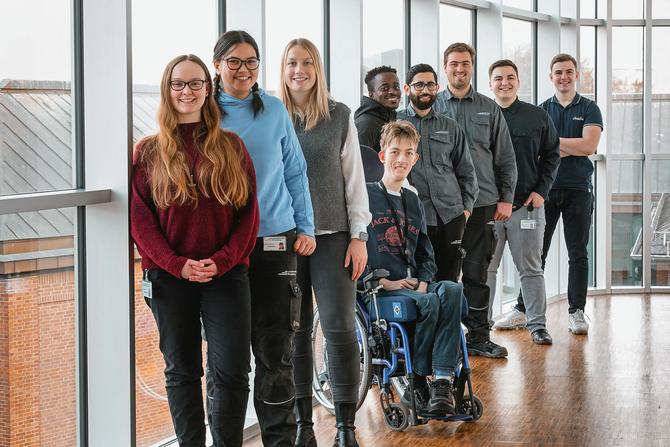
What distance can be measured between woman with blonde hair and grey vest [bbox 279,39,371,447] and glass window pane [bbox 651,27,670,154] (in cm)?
586

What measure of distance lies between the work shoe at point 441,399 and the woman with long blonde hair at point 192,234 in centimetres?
122

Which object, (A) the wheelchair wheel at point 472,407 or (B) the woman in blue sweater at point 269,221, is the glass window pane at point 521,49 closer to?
(A) the wheelchair wheel at point 472,407

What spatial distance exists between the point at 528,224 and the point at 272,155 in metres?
3.41

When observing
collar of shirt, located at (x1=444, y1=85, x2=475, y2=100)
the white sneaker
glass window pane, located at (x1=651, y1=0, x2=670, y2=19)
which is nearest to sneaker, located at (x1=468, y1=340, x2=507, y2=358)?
the white sneaker

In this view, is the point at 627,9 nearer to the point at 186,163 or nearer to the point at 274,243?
the point at 274,243

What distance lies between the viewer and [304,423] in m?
3.97

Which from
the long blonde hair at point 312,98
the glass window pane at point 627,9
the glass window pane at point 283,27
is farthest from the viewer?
the glass window pane at point 627,9

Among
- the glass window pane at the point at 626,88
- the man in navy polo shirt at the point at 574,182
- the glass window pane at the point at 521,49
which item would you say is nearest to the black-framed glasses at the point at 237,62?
the man in navy polo shirt at the point at 574,182

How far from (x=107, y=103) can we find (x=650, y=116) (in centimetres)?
666

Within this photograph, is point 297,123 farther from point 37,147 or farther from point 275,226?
point 37,147

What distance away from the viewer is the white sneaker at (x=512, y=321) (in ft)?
23.2

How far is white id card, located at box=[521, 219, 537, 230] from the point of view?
6602mm

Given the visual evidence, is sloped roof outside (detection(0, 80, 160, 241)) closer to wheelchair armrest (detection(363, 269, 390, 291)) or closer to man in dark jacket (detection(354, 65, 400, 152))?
wheelchair armrest (detection(363, 269, 390, 291))

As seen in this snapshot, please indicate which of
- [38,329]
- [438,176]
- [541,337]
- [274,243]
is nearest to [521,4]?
[541,337]
